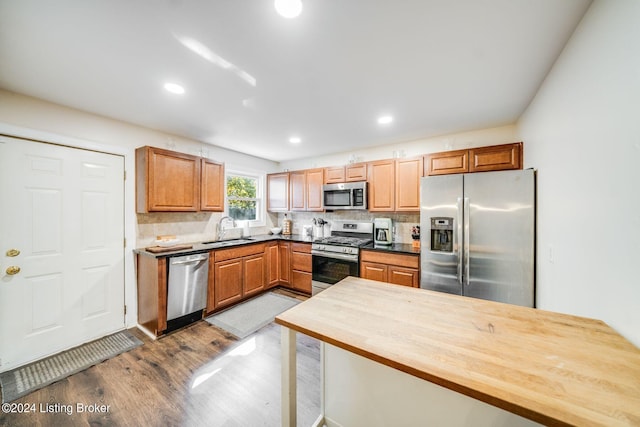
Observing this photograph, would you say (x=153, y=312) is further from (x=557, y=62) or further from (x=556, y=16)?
(x=557, y=62)

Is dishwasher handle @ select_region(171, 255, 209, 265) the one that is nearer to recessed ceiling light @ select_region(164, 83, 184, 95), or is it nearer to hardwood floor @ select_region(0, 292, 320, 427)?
hardwood floor @ select_region(0, 292, 320, 427)

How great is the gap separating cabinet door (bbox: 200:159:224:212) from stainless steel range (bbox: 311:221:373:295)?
166cm

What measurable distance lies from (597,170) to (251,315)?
3464 millimetres

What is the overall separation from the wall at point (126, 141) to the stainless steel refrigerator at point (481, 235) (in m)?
3.28

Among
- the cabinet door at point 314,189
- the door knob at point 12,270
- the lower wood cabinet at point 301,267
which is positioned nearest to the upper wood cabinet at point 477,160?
the cabinet door at point 314,189

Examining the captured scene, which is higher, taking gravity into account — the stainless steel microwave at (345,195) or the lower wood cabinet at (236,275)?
the stainless steel microwave at (345,195)

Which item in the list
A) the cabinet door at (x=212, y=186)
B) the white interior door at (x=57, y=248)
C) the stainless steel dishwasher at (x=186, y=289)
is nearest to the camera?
the white interior door at (x=57, y=248)

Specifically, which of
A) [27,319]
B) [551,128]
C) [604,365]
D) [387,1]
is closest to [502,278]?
[551,128]

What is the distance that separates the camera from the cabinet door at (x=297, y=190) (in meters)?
4.20

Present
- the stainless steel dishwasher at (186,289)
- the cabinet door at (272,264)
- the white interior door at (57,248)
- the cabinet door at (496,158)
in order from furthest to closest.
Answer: the cabinet door at (272,264) < the stainless steel dishwasher at (186,289) < the cabinet door at (496,158) < the white interior door at (57,248)

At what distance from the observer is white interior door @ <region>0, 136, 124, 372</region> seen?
6.68 feet

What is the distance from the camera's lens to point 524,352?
820 mm

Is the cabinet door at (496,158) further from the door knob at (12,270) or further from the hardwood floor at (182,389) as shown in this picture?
the door knob at (12,270)

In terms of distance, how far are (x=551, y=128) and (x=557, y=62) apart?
448mm
